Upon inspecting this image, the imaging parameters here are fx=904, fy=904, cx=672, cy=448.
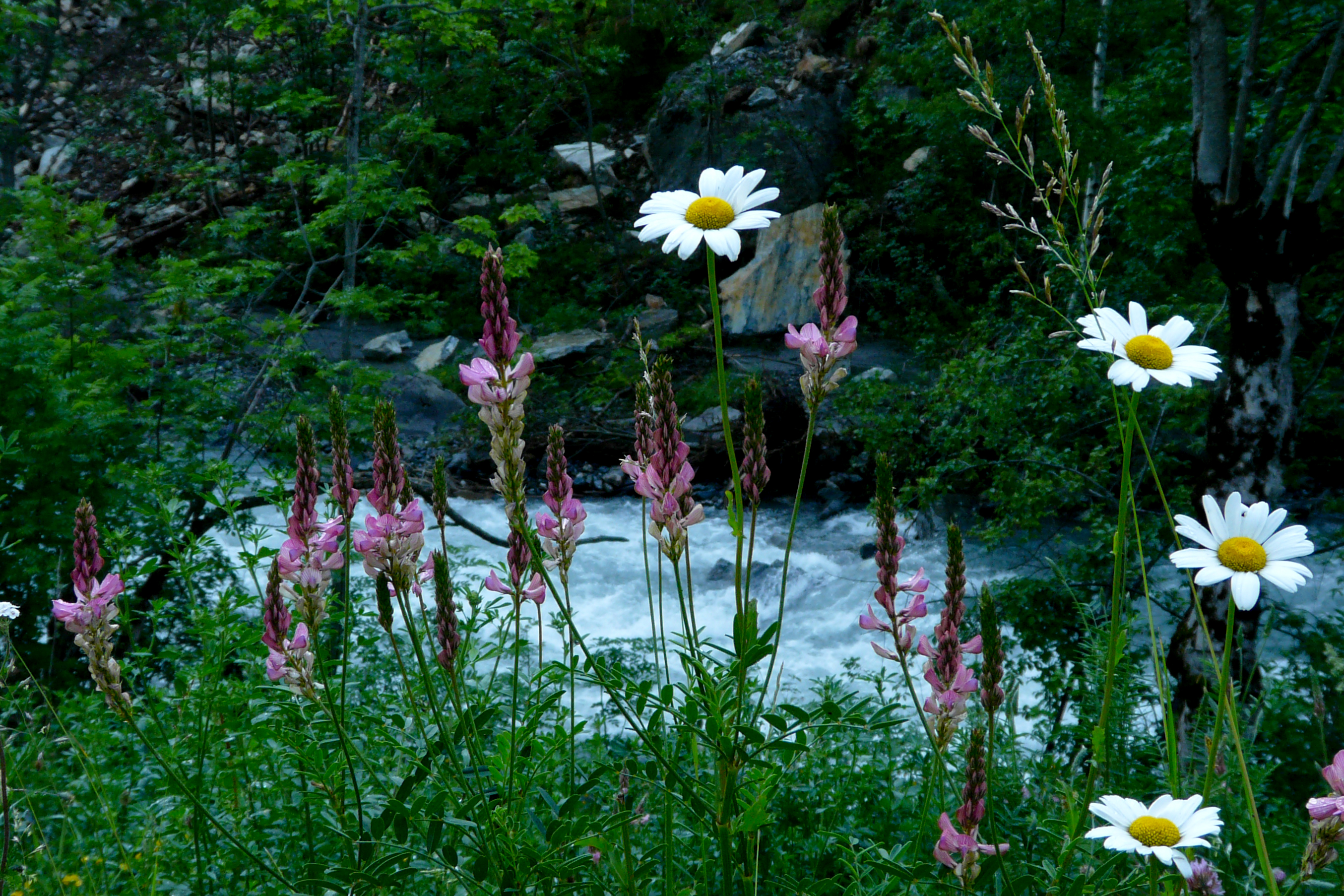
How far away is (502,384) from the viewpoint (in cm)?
135

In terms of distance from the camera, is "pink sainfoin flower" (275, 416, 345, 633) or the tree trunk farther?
the tree trunk

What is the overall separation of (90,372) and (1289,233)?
7.78m

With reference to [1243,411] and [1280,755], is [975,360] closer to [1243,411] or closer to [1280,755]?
[1243,411]

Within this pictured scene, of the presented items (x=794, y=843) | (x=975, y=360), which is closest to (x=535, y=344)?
(x=975, y=360)

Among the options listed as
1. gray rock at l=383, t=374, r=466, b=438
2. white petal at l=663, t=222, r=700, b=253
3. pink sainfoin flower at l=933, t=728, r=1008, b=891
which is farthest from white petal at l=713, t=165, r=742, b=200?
gray rock at l=383, t=374, r=466, b=438

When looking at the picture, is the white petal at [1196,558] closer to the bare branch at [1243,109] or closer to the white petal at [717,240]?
the white petal at [717,240]

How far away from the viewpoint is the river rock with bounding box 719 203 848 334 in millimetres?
14492

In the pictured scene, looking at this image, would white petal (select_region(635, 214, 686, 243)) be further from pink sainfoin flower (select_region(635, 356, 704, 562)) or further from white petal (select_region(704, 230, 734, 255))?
pink sainfoin flower (select_region(635, 356, 704, 562))

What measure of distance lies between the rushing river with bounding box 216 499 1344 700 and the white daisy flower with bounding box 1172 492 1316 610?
6.19 metres

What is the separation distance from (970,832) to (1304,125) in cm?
546

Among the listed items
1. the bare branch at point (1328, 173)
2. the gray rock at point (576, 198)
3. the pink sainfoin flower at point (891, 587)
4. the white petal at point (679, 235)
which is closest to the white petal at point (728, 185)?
the white petal at point (679, 235)

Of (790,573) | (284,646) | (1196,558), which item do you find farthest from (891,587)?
(790,573)

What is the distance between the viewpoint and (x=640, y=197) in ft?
57.5

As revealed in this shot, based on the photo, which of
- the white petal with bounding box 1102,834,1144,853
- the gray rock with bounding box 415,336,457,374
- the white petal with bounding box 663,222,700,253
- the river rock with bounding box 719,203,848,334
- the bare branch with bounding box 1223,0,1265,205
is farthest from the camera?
the river rock with bounding box 719,203,848,334
